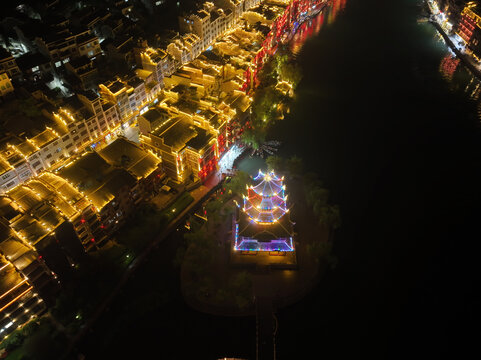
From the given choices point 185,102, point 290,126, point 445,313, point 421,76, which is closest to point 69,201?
point 185,102

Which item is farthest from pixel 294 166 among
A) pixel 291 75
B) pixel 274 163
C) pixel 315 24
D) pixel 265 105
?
pixel 315 24

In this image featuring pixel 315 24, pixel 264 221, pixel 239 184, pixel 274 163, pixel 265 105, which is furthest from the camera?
pixel 315 24

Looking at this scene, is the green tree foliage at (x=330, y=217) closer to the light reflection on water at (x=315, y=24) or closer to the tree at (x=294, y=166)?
the tree at (x=294, y=166)

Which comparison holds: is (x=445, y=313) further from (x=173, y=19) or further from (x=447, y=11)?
(x=447, y=11)

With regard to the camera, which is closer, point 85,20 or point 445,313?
point 445,313

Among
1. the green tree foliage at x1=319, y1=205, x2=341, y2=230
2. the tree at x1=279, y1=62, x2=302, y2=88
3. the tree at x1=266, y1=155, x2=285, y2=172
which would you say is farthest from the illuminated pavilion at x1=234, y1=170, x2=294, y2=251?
the tree at x1=279, y1=62, x2=302, y2=88

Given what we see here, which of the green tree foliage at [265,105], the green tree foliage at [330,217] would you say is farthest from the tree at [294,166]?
the green tree foliage at [265,105]

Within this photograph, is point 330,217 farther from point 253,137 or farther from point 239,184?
point 253,137
